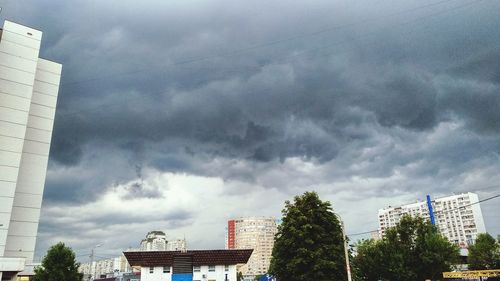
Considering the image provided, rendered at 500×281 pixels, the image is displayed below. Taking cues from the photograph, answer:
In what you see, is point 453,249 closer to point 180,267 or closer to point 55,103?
point 180,267

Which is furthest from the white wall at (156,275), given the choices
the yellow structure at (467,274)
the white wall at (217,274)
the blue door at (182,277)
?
the yellow structure at (467,274)

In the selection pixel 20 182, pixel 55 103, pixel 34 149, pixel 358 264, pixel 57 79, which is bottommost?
pixel 358 264

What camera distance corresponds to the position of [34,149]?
187 ft

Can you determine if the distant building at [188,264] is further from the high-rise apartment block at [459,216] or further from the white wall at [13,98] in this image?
the high-rise apartment block at [459,216]

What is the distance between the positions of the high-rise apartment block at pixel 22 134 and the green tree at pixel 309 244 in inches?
1337

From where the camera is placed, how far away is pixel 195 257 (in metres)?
56.3

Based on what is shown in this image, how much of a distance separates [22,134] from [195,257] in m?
30.5

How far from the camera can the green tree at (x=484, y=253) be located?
71.2 m

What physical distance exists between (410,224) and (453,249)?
244 inches

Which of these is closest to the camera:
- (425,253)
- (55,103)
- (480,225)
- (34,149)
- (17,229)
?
(425,253)

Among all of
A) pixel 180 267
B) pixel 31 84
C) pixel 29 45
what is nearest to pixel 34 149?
pixel 31 84

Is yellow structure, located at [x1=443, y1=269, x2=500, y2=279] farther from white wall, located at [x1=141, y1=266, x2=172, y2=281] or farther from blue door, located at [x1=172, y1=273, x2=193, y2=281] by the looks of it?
white wall, located at [x1=141, y1=266, x2=172, y2=281]

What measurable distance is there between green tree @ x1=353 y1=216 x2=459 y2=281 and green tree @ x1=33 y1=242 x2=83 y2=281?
121 feet

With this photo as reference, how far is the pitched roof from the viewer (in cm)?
5500
